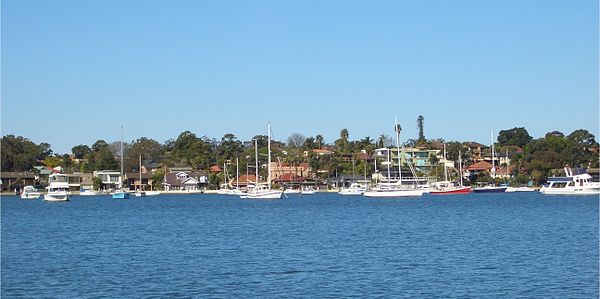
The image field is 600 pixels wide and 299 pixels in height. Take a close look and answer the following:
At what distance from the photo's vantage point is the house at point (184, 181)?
164 metres

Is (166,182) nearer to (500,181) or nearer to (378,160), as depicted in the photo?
(378,160)

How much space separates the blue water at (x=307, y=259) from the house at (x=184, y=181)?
10059cm

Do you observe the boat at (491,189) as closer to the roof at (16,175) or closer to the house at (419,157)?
the house at (419,157)

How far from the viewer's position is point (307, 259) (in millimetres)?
37719

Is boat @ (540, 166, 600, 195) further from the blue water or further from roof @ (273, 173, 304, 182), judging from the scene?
the blue water

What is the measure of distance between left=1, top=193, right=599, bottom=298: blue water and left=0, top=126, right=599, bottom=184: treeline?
8943 centimetres

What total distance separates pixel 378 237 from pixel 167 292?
2135 centimetres

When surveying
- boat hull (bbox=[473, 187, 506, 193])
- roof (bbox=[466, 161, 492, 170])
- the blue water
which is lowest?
the blue water

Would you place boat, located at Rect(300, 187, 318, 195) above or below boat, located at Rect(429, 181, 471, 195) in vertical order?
above

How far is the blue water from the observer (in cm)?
2962

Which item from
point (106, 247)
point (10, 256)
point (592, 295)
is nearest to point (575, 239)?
point (592, 295)

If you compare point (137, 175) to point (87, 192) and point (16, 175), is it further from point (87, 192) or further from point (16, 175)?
point (16, 175)

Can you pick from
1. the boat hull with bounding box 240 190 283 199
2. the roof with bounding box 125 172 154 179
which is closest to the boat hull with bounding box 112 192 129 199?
the boat hull with bounding box 240 190 283 199

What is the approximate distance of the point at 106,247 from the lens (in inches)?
1772
